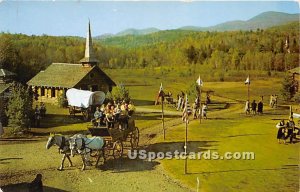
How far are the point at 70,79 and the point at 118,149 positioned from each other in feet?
5.83

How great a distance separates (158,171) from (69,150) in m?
1.65

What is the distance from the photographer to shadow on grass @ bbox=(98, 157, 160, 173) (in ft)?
29.0

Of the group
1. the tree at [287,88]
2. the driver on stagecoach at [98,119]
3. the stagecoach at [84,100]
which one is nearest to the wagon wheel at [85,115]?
the stagecoach at [84,100]

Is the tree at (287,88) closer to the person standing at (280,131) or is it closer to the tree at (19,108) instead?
the person standing at (280,131)

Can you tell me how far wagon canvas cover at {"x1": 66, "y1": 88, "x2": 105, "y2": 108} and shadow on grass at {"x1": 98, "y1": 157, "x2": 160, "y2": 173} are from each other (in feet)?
4.12

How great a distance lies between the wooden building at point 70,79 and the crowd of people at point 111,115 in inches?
16.8

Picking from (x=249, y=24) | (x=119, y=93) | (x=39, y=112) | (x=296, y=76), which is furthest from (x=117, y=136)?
(x=296, y=76)

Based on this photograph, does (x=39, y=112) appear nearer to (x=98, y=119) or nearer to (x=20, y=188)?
(x=98, y=119)

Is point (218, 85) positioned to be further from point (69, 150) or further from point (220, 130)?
point (69, 150)

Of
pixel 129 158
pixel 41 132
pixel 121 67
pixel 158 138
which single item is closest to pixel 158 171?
pixel 129 158

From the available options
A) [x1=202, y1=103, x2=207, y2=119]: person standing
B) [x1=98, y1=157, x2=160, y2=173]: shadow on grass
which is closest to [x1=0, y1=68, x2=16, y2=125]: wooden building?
[x1=98, y1=157, x2=160, y2=173]: shadow on grass

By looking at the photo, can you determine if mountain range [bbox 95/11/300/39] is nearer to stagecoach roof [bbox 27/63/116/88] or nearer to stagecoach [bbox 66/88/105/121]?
stagecoach roof [bbox 27/63/116/88]

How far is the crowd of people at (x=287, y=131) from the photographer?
927cm

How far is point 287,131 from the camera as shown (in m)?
9.36
